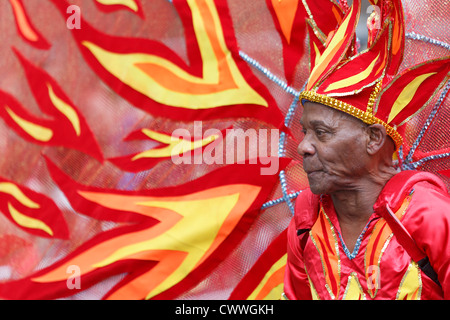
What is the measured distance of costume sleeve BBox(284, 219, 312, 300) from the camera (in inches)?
102

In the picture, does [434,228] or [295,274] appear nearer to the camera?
[434,228]

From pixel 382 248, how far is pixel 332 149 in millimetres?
361

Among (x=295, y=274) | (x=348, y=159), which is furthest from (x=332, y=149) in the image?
(x=295, y=274)

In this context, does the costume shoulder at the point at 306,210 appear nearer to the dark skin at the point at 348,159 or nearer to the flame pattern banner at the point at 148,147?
the dark skin at the point at 348,159

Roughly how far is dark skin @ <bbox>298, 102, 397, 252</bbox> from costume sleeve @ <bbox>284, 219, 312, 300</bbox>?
0.73 ft

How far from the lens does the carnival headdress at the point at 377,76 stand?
230 cm

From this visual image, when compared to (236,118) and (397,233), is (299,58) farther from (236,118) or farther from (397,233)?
(397,233)

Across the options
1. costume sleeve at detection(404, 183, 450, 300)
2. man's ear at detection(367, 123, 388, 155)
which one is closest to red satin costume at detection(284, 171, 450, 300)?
costume sleeve at detection(404, 183, 450, 300)

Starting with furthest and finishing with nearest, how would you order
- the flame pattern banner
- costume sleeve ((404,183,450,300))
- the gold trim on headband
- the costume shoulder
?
the flame pattern banner
the costume shoulder
the gold trim on headband
costume sleeve ((404,183,450,300))

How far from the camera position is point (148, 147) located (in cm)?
305

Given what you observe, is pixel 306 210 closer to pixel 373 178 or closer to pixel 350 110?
pixel 373 178

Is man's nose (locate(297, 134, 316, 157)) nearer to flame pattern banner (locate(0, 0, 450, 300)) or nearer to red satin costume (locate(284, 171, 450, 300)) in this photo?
red satin costume (locate(284, 171, 450, 300))

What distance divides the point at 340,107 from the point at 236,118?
0.76m

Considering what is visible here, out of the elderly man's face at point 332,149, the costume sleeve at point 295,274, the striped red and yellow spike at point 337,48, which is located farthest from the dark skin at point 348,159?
the costume sleeve at point 295,274
